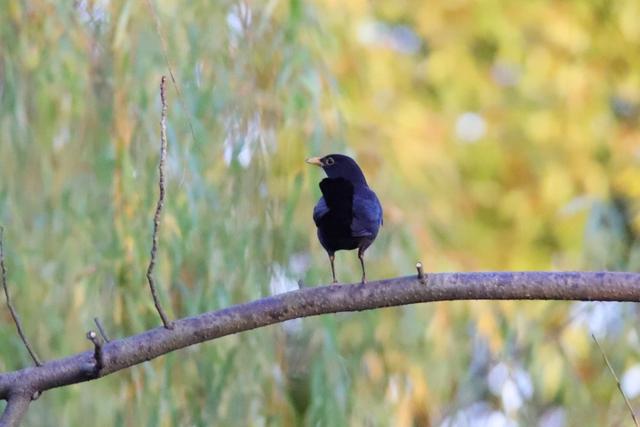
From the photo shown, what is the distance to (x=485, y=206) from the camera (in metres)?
6.71

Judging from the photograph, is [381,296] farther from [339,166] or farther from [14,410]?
[339,166]

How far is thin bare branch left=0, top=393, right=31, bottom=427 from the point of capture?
6.24 ft

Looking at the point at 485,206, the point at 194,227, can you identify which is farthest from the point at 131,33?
the point at 485,206

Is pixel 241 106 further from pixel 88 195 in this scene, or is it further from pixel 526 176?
pixel 526 176

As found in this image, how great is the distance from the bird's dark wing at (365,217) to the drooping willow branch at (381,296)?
40 cm

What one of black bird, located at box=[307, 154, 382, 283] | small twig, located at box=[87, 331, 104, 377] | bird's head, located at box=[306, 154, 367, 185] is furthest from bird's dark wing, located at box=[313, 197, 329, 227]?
small twig, located at box=[87, 331, 104, 377]

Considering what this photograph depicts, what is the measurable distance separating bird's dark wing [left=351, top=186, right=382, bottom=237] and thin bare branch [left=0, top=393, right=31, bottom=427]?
0.83 meters

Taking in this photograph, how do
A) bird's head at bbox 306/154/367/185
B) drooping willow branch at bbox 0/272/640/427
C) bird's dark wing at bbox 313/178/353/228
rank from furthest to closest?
bird's head at bbox 306/154/367/185 → bird's dark wing at bbox 313/178/353/228 → drooping willow branch at bbox 0/272/640/427

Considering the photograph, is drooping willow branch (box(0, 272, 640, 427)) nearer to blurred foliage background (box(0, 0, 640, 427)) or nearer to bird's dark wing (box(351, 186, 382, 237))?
bird's dark wing (box(351, 186, 382, 237))

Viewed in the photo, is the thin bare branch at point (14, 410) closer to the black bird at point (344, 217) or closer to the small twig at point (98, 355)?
the small twig at point (98, 355)

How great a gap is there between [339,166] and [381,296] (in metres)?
0.89

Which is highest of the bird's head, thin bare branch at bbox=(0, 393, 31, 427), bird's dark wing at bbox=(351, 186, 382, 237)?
the bird's head

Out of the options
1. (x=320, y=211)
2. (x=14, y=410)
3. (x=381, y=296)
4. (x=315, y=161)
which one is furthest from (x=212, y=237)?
(x=14, y=410)

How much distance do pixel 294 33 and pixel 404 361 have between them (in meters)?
1.01
